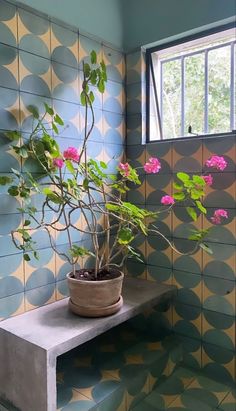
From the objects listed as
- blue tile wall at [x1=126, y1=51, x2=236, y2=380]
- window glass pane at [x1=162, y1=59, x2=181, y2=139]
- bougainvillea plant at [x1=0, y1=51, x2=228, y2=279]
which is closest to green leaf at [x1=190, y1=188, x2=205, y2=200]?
bougainvillea plant at [x1=0, y1=51, x2=228, y2=279]

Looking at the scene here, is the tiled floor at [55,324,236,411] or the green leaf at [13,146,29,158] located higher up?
the green leaf at [13,146,29,158]

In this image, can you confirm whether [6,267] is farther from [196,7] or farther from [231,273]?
[196,7]

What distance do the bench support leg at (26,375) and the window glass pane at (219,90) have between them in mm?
1389

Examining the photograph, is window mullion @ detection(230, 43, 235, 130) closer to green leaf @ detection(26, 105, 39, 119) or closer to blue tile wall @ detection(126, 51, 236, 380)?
blue tile wall @ detection(126, 51, 236, 380)

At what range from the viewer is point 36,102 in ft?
5.00

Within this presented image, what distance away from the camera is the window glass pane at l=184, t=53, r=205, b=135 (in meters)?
1.81

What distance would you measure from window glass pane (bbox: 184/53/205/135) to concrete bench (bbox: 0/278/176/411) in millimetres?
1045

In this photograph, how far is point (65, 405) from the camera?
136cm

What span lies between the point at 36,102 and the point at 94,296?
93cm

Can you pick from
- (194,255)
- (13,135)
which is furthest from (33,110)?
(194,255)

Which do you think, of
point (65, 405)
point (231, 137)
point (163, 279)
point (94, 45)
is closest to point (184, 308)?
point (163, 279)

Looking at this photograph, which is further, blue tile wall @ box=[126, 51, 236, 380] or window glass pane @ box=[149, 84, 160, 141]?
window glass pane @ box=[149, 84, 160, 141]

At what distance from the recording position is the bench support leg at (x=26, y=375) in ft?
3.91

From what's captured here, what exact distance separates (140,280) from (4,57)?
4.53 ft
